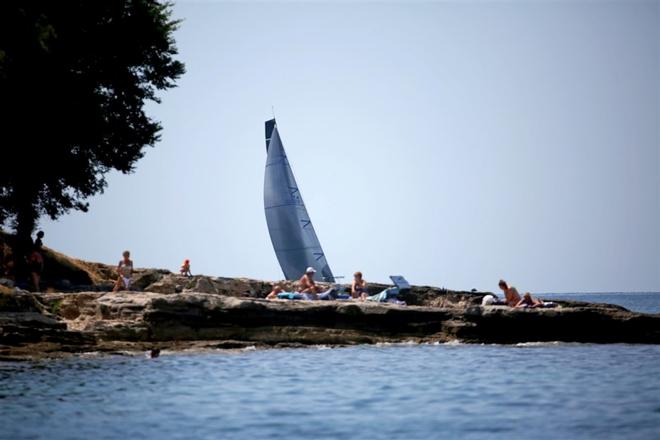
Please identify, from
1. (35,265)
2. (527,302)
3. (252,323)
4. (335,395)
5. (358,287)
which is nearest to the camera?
(335,395)

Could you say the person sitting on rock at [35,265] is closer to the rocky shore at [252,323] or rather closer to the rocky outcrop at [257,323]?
the rocky shore at [252,323]

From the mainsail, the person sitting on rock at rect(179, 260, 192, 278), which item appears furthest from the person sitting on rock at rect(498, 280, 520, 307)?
the mainsail

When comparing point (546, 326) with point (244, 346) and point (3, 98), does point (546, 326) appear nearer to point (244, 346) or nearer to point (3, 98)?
point (244, 346)

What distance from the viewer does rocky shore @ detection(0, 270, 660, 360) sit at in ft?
70.0

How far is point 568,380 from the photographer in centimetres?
1694

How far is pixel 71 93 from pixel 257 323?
1118 cm

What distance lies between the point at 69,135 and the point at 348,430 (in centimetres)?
2017

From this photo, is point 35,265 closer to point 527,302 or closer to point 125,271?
point 125,271

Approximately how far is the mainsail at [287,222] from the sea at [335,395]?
63.7 feet

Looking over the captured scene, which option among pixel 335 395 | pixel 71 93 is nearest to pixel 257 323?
pixel 335 395

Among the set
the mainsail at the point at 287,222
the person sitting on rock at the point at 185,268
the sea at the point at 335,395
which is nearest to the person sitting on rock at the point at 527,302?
the sea at the point at 335,395

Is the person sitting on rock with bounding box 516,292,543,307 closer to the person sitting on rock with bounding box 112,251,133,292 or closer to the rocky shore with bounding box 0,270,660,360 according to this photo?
the rocky shore with bounding box 0,270,660,360

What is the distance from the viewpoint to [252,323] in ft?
76.8

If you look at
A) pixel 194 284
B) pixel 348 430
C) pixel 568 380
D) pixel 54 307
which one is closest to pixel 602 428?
pixel 348 430
